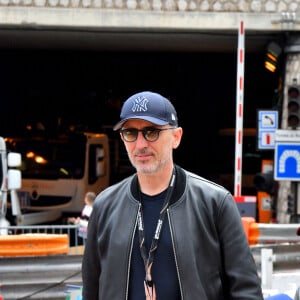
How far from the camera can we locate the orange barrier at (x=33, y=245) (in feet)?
24.1

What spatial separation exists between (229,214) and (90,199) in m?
8.74

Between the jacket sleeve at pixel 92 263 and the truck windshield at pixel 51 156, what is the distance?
13432 millimetres

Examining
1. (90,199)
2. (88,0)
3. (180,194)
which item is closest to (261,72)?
(88,0)

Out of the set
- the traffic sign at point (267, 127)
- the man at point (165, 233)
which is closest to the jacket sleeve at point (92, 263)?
the man at point (165, 233)

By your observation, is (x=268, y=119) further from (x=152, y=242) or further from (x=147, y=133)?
(x=152, y=242)

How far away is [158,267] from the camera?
9.48ft

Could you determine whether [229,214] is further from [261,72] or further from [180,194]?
[261,72]

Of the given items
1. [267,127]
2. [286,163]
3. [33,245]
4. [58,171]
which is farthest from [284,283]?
[58,171]

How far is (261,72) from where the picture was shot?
20828 mm

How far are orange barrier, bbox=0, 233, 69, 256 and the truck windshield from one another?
9120 millimetres

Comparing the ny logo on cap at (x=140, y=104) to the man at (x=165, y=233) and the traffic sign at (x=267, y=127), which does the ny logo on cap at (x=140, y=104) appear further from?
the traffic sign at (x=267, y=127)

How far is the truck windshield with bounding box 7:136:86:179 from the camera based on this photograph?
54.7 feet

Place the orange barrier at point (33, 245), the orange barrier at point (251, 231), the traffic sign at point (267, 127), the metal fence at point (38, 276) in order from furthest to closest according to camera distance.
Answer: the traffic sign at point (267, 127), the orange barrier at point (251, 231), the orange barrier at point (33, 245), the metal fence at point (38, 276)

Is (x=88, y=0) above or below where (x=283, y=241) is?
above
